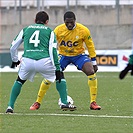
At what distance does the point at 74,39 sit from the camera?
1284 centimetres

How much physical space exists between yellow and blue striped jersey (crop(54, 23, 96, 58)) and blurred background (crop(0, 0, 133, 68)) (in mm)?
18246

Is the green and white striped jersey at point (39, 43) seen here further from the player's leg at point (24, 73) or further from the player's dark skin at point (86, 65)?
the player's dark skin at point (86, 65)

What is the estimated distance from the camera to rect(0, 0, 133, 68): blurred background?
32.3 metres

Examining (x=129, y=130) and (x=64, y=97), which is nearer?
(x=129, y=130)

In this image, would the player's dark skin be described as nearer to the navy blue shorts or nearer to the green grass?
the navy blue shorts

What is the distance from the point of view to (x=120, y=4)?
3378cm

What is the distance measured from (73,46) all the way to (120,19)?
20645 millimetres

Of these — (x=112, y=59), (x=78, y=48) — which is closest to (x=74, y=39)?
(x=78, y=48)

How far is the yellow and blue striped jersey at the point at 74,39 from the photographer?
12789mm

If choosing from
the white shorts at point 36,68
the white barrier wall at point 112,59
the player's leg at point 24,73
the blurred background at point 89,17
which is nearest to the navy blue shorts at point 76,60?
the white shorts at point 36,68

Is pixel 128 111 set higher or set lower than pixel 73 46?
lower

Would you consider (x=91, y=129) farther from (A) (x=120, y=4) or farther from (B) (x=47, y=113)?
(A) (x=120, y=4)

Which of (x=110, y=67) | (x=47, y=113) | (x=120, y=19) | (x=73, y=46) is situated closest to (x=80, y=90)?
(x=73, y=46)

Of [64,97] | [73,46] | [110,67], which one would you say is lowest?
[110,67]
